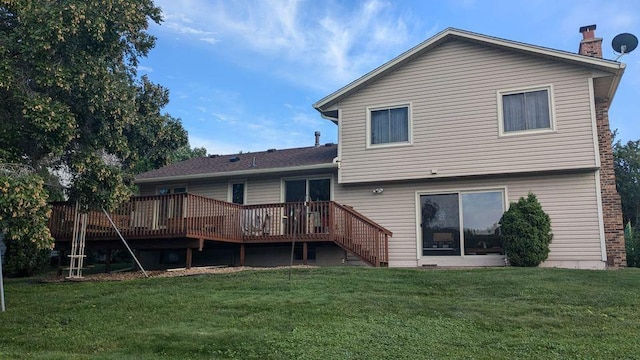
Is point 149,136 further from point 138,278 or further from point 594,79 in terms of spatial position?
point 594,79

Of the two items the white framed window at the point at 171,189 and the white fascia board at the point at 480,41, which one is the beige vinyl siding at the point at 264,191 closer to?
the white framed window at the point at 171,189

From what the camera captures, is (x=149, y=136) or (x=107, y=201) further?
(x=149, y=136)

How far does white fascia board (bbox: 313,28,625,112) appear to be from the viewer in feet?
41.7

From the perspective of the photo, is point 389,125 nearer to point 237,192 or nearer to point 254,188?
point 254,188

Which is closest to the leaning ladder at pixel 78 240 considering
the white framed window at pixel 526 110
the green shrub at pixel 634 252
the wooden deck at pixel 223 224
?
the wooden deck at pixel 223 224

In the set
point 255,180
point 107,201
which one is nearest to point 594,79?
point 255,180

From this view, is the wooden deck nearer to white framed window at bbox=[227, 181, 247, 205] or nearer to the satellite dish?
white framed window at bbox=[227, 181, 247, 205]

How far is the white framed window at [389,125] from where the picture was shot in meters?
14.7

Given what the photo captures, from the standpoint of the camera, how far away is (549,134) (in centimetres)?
1306

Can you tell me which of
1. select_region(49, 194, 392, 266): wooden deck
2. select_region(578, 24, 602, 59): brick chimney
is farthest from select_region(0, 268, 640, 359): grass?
select_region(578, 24, 602, 59): brick chimney

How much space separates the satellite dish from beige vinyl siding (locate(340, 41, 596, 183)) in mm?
2013

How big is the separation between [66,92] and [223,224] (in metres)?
5.65

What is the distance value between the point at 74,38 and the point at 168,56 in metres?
10.3

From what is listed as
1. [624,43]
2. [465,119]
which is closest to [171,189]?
[465,119]
